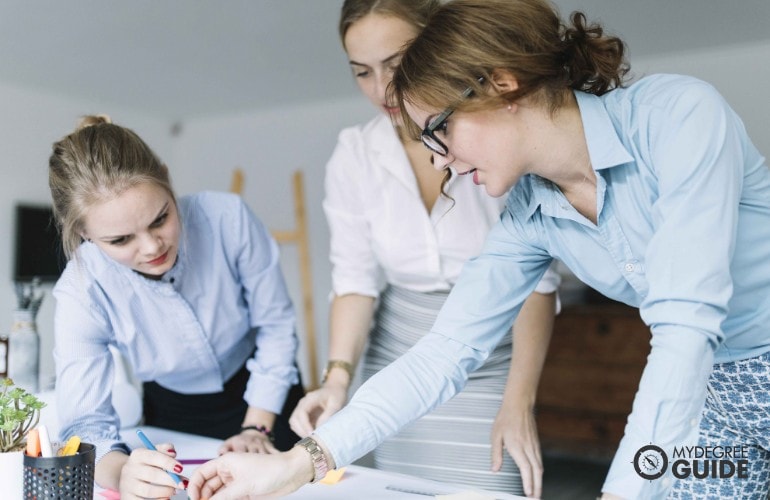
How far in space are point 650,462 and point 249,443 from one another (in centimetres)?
91

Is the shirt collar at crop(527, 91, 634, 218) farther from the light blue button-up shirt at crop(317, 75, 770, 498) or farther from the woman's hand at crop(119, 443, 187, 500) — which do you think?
the woman's hand at crop(119, 443, 187, 500)

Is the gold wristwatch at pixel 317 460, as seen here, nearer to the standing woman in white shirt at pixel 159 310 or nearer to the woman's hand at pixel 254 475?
the woman's hand at pixel 254 475

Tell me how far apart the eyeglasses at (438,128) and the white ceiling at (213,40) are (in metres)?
2.51

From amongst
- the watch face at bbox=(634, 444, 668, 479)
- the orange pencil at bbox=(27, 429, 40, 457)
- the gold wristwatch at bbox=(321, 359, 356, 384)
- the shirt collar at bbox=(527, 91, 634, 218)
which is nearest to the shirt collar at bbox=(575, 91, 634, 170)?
the shirt collar at bbox=(527, 91, 634, 218)

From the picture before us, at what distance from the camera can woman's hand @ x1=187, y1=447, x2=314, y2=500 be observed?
1.11 meters

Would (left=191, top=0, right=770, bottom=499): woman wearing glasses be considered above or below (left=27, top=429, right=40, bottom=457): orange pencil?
above

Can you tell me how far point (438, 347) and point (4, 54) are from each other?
12.7 ft

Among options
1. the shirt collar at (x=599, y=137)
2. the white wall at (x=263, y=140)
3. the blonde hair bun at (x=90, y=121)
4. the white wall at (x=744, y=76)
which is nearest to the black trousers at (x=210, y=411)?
the blonde hair bun at (x=90, y=121)

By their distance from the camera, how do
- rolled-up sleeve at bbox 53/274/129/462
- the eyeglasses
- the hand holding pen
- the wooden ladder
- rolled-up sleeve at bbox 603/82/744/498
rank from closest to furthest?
rolled-up sleeve at bbox 603/82/744/498 < the eyeglasses < the hand holding pen < rolled-up sleeve at bbox 53/274/129/462 < the wooden ladder

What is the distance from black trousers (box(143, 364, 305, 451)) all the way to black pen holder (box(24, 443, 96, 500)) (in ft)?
2.21

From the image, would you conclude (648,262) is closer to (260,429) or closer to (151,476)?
(151,476)

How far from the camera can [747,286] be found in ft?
3.53

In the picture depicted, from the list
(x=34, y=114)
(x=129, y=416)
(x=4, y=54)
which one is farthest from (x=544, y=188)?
(x=34, y=114)

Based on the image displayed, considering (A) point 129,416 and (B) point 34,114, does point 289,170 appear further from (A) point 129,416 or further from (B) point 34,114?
(A) point 129,416
